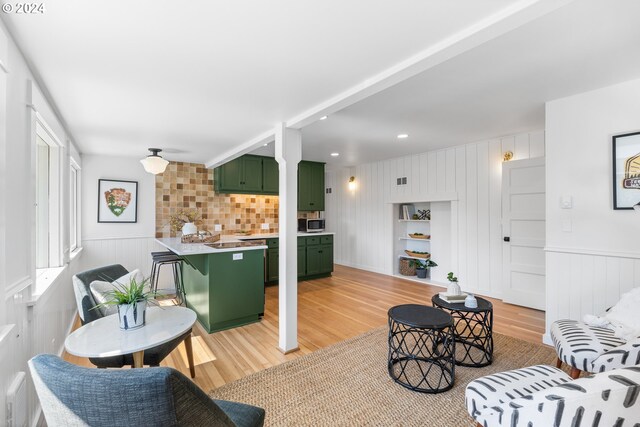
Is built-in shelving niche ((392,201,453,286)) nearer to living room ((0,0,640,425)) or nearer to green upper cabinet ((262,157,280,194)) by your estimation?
living room ((0,0,640,425))

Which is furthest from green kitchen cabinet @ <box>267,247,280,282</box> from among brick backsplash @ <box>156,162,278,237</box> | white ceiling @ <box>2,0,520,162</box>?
white ceiling @ <box>2,0,520,162</box>

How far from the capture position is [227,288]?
11.2 feet

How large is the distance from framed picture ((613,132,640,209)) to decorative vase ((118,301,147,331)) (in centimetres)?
372

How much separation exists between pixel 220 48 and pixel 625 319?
3.22 metres

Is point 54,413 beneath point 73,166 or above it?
beneath

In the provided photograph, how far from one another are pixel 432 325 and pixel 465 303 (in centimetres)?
61

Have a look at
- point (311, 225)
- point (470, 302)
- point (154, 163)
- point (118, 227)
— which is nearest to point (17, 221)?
point (154, 163)

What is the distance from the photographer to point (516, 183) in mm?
4086

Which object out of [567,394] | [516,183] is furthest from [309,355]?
[516,183]

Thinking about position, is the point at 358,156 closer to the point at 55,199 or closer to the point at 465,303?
the point at 465,303

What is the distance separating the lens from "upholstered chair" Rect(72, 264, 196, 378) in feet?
6.25

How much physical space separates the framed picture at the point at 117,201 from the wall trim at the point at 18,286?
11.1 ft

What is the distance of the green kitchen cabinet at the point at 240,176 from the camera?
5.36 meters
